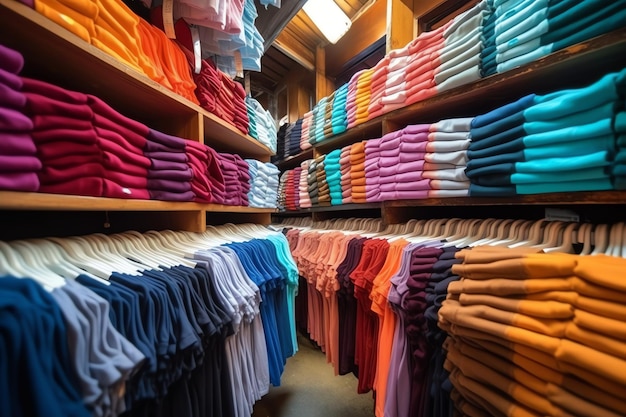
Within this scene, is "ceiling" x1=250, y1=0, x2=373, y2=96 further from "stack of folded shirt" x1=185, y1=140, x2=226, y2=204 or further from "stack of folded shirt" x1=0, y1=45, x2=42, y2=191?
"stack of folded shirt" x1=0, y1=45, x2=42, y2=191

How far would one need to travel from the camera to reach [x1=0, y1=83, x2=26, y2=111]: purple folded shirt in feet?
1.56

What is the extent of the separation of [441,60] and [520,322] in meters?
1.25

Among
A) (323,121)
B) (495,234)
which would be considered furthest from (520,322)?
(323,121)

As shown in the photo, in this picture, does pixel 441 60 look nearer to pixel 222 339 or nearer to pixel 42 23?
pixel 42 23

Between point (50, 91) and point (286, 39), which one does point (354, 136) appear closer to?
point (286, 39)

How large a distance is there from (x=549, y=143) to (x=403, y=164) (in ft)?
2.06

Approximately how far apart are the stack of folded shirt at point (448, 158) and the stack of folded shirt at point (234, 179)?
1.08m

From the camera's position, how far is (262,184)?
6.23ft

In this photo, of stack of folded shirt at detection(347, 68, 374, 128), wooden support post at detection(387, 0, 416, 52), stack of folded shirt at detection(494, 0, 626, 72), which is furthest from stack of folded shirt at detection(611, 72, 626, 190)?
wooden support post at detection(387, 0, 416, 52)

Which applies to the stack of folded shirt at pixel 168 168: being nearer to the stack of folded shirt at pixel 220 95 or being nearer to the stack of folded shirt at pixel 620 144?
the stack of folded shirt at pixel 220 95

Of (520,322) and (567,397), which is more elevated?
(520,322)

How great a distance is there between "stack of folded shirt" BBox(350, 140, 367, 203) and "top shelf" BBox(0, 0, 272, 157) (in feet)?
3.07

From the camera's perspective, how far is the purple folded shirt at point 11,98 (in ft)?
1.56

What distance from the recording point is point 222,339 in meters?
0.84
